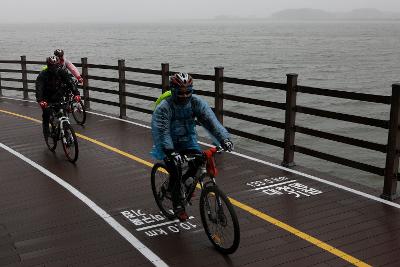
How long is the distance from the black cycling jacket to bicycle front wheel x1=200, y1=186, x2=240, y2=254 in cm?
569

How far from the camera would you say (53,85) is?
1055cm

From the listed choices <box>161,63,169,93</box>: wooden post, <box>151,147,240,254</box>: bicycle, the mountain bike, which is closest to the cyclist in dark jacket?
<box>161,63,169,93</box>: wooden post

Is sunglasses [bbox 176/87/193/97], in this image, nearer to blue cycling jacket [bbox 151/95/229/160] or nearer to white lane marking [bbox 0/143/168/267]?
blue cycling jacket [bbox 151/95/229/160]

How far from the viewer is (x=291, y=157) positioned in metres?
9.41

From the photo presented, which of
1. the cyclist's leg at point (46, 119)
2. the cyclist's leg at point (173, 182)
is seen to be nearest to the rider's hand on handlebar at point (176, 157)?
the cyclist's leg at point (173, 182)

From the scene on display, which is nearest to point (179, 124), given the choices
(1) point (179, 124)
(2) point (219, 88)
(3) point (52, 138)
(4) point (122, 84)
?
(1) point (179, 124)

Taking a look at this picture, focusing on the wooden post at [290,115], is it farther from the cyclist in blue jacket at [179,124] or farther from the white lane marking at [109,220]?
the white lane marking at [109,220]

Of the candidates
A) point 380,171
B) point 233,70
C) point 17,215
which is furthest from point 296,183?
point 233,70

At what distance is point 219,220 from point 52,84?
616cm

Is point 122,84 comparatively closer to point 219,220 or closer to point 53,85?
point 53,85

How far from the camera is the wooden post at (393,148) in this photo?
23.9 ft

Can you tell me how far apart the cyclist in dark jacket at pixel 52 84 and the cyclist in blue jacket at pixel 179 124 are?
16.1 ft

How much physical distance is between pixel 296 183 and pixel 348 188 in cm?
85

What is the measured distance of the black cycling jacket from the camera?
10320mm
